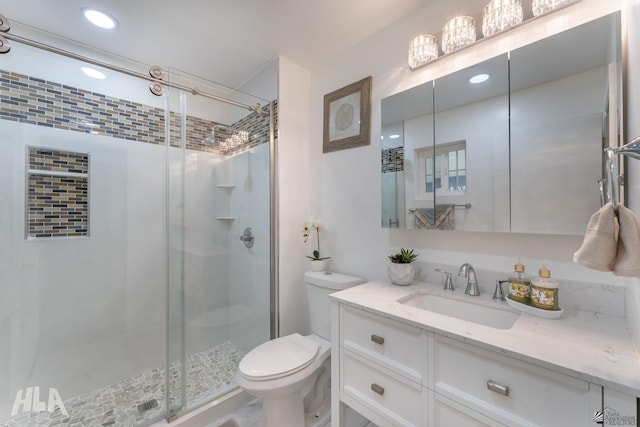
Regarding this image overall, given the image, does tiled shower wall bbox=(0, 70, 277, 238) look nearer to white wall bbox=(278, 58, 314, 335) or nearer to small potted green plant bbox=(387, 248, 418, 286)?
white wall bbox=(278, 58, 314, 335)

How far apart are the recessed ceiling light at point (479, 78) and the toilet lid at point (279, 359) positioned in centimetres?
159

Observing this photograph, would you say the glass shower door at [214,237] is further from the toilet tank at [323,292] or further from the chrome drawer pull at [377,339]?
the chrome drawer pull at [377,339]

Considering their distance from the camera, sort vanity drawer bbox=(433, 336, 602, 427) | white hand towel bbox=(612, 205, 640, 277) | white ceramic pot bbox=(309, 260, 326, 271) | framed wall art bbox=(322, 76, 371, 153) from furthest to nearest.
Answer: white ceramic pot bbox=(309, 260, 326, 271) → framed wall art bbox=(322, 76, 371, 153) → vanity drawer bbox=(433, 336, 602, 427) → white hand towel bbox=(612, 205, 640, 277)

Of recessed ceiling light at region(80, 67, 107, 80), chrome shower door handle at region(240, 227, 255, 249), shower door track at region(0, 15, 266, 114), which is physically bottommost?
chrome shower door handle at region(240, 227, 255, 249)

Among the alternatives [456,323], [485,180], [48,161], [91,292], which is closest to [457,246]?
[485,180]

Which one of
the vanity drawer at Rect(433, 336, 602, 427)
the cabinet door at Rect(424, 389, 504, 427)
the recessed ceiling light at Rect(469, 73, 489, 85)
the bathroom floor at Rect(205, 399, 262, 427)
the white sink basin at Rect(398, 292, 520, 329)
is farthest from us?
the bathroom floor at Rect(205, 399, 262, 427)

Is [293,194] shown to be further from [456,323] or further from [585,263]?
[585,263]

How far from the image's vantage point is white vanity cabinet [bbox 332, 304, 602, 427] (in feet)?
2.21

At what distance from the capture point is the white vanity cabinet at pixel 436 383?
67 cm

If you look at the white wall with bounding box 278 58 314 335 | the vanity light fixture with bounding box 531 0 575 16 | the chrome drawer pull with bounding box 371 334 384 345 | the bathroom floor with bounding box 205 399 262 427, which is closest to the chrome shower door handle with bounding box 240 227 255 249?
the white wall with bounding box 278 58 314 335

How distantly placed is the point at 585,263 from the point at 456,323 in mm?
434

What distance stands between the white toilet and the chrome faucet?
0.60 metres

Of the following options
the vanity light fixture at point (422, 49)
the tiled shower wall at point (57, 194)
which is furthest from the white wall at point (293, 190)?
the tiled shower wall at point (57, 194)

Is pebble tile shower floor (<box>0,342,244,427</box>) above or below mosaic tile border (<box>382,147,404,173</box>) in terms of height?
below
